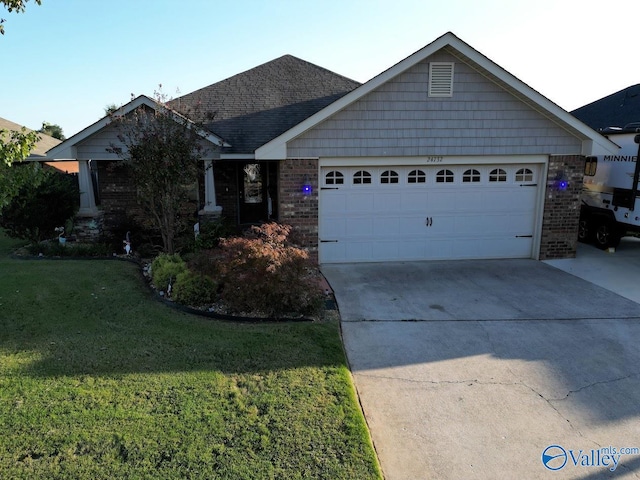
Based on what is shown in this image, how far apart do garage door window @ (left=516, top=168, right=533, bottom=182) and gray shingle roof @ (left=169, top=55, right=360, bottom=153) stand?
5.63m

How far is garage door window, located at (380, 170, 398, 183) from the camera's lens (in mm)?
10750

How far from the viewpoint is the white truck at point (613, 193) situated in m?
11.0

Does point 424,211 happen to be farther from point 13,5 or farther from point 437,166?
point 13,5

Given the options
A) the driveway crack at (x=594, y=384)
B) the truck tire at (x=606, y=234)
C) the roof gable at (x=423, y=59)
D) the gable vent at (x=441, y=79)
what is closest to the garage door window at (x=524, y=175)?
the roof gable at (x=423, y=59)

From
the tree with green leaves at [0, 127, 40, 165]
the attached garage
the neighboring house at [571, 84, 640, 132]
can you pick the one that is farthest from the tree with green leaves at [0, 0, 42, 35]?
the neighboring house at [571, 84, 640, 132]

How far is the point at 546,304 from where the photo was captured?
8.20 m

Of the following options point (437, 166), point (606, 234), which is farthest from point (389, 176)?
point (606, 234)

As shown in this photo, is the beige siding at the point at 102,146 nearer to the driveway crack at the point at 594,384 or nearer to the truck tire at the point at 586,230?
the driveway crack at the point at 594,384

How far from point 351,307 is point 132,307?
3.56 metres

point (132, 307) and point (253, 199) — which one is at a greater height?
point (253, 199)

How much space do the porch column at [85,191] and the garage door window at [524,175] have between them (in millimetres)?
10614

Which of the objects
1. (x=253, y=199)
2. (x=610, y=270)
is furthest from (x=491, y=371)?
(x=253, y=199)

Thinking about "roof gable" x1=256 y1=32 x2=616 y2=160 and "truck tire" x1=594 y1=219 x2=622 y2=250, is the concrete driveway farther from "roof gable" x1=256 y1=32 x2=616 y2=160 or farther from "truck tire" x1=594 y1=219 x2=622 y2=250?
"truck tire" x1=594 y1=219 x2=622 y2=250

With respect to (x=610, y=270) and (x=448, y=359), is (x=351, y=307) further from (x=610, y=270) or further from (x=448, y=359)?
(x=610, y=270)
